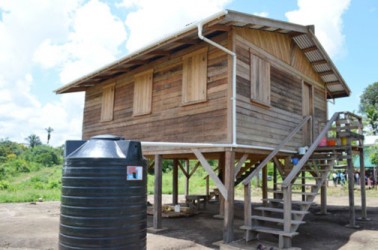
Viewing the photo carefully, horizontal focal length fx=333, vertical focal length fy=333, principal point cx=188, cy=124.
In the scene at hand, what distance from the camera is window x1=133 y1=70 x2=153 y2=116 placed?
9516 millimetres

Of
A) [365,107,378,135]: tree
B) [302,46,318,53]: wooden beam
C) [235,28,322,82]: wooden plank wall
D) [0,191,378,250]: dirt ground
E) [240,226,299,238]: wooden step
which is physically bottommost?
[0,191,378,250]: dirt ground

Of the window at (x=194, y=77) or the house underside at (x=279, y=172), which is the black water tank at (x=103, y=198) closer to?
the house underside at (x=279, y=172)

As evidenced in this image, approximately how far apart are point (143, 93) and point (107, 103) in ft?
6.94

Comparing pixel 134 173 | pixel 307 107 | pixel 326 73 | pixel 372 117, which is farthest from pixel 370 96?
pixel 134 173

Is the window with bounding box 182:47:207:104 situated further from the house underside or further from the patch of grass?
the patch of grass

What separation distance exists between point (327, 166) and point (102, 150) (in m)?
7.37

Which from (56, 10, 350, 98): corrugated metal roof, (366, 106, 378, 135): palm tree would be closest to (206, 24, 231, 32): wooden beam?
(56, 10, 350, 98): corrugated metal roof

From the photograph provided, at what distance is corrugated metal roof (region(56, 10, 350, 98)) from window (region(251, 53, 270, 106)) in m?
0.85

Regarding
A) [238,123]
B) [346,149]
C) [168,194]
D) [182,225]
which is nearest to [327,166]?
[346,149]

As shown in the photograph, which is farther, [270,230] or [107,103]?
[107,103]

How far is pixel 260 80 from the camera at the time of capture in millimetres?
8273

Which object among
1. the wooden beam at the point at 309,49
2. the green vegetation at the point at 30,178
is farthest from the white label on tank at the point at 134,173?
the green vegetation at the point at 30,178

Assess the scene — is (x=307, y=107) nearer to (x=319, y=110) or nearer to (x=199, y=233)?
(x=319, y=110)

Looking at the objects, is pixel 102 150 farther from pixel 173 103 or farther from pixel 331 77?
pixel 331 77
